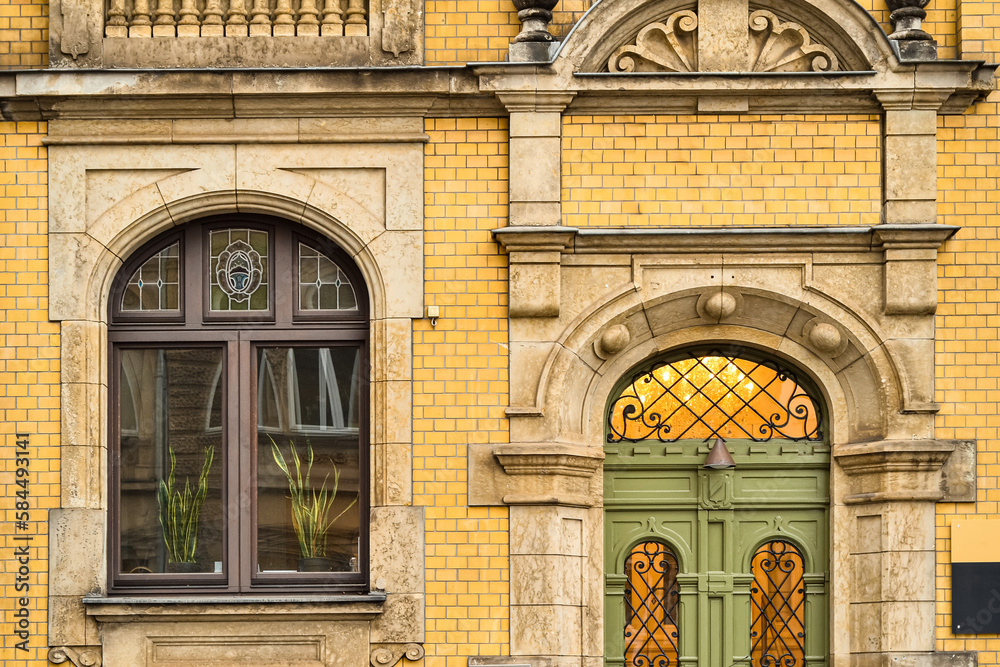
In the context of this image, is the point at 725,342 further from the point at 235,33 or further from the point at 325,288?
the point at 235,33

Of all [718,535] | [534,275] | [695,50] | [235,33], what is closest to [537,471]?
[534,275]

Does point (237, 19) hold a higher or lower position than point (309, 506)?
higher

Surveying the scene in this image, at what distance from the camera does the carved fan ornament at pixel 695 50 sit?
30.3 feet

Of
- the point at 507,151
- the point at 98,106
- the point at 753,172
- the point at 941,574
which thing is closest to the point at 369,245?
the point at 507,151

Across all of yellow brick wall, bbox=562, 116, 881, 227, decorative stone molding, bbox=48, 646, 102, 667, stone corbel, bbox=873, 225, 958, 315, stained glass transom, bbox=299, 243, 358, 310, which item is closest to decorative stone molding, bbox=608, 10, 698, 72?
yellow brick wall, bbox=562, 116, 881, 227

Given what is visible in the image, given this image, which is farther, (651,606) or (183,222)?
(651,606)

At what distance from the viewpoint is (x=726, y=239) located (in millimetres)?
9055

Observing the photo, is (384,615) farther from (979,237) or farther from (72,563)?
(979,237)

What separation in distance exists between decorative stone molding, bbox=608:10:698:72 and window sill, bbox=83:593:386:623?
4153mm

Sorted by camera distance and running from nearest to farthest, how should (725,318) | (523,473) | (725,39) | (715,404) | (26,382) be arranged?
(523,473)
(26,382)
(725,39)
(725,318)
(715,404)

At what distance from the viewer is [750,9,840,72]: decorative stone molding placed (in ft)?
30.3

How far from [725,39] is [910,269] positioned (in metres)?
2.09

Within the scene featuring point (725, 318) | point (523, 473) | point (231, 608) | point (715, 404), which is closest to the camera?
point (231, 608)

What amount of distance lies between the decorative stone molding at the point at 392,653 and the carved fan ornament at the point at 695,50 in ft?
14.1
